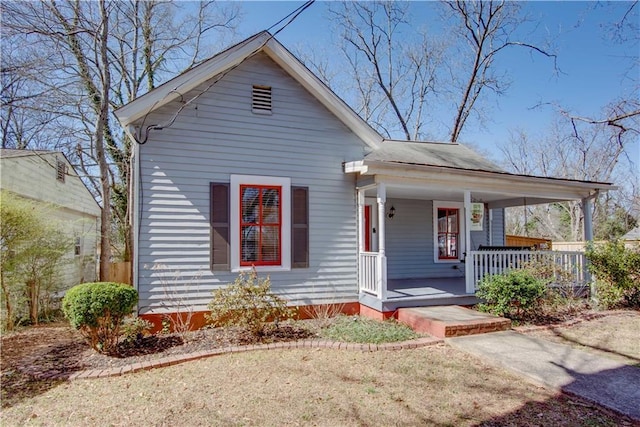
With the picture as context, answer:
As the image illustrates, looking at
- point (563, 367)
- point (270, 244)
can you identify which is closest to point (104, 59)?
point (270, 244)

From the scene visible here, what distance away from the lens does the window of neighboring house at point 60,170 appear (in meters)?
11.5

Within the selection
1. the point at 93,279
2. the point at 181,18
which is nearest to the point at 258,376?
the point at 93,279

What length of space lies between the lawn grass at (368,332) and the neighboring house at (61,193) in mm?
6260

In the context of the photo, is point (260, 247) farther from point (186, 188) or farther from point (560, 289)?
point (560, 289)

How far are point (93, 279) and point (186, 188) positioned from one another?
7579 mm

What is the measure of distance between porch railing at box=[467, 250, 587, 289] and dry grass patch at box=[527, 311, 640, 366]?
1.03 m

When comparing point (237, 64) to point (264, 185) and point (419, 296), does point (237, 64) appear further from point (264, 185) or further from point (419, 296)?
point (419, 296)

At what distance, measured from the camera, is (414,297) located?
7234 mm

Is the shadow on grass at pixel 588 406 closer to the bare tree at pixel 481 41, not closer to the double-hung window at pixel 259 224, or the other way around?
the double-hung window at pixel 259 224

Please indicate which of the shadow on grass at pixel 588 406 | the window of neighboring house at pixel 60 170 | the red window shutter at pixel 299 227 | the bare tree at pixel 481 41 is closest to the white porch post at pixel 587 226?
the shadow on grass at pixel 588 406

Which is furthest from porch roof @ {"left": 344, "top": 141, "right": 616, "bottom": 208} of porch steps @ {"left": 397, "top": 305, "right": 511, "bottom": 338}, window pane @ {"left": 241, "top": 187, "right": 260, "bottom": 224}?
porch steps @ {"left": 397, "top": 305, "right": 511, "bottom": 338}

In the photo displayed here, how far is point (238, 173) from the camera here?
6.84 metres

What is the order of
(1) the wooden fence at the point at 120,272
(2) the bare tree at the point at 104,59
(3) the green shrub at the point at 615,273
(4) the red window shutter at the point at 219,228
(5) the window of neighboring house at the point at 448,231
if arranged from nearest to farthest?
(4) the red window shutter at the point at 219,228 < (3) the green shrub at the point at 615,273 < (2) the bare tree at the point at 104,59 < (1) the wooden fence at the point at 120,272 < (5) the window of neighboring house at the point at 448,231

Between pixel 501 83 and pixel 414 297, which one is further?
pixel 501 83
